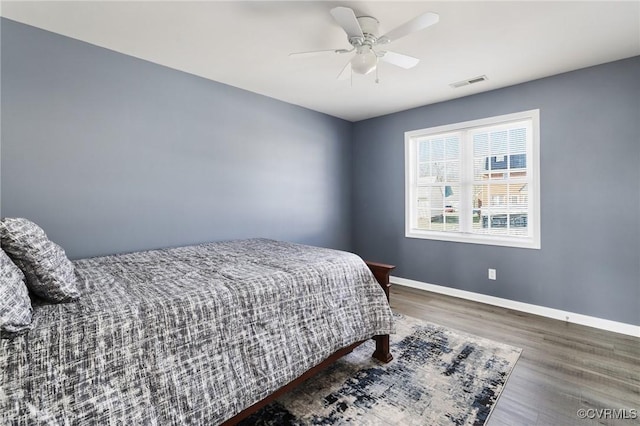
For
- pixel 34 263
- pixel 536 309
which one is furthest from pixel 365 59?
pixel 536 309

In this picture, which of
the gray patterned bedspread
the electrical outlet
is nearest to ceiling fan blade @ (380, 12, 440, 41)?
the gray patterned bedspread

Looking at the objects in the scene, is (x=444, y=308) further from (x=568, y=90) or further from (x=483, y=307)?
(x=568, y=90)

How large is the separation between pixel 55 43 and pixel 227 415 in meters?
2.89

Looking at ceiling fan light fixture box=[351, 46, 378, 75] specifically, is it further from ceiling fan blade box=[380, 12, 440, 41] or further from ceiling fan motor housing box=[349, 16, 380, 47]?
ceiling fan blade box=[380, 12, 440, 41]

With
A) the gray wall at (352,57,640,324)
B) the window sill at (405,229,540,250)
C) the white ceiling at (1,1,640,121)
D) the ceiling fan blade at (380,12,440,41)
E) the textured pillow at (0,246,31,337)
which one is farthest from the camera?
the window sill at (405,229,540,250)

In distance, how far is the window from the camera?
3.31m

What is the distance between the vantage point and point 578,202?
296cm

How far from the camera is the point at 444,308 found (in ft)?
11.1

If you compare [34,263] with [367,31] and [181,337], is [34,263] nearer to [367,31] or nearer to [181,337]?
[181,337]

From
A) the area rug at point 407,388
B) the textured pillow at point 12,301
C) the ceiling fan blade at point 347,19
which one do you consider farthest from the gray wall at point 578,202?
the textured pillow at point 12,301

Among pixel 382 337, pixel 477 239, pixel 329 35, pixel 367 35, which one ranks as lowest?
pixel 382 337

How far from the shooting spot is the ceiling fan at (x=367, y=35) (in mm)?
1744

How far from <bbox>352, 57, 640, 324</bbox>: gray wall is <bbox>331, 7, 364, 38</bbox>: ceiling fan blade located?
2.35 m

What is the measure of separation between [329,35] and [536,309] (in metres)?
3.46
